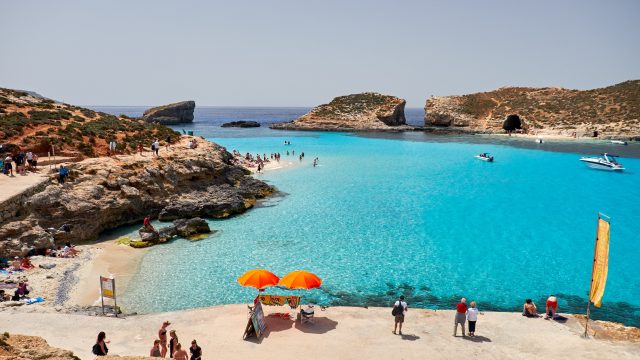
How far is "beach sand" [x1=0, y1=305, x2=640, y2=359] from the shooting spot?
1351 cm

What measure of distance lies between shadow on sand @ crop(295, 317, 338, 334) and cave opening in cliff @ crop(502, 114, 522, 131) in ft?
349

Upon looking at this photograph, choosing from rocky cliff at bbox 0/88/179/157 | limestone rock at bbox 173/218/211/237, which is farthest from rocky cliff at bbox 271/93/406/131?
limestone rock at bbox 173/218/211/237

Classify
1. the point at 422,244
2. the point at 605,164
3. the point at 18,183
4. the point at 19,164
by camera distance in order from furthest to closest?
the point at 605,164
the point at 19,164
the point at 422,244
the point at 18,183

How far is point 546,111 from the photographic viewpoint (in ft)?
362

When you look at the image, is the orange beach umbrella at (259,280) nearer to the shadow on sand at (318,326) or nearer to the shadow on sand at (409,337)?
the shadow on sand at (318,326)

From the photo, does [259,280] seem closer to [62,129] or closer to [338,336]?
[338,336]

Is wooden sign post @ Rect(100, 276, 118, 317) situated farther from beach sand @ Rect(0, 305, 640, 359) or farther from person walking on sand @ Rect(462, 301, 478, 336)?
person walking on sand @ Rect(462, 301, 478, 336)

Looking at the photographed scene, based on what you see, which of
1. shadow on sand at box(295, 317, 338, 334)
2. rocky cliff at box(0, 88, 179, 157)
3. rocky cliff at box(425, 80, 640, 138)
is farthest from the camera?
rocky cliff at box(425, 80, 640, 138)

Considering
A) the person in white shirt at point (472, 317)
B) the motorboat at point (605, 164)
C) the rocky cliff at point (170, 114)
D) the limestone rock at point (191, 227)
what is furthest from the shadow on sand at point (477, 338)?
the rocky cliff at point (170, 114)

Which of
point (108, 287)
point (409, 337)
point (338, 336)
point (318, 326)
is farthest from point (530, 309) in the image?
point (108, 287)

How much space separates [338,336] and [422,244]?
44.4 ft

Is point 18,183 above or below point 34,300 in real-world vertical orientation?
above

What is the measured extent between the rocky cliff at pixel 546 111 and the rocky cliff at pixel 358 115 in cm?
1153

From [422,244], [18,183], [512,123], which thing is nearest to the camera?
[18,183]
